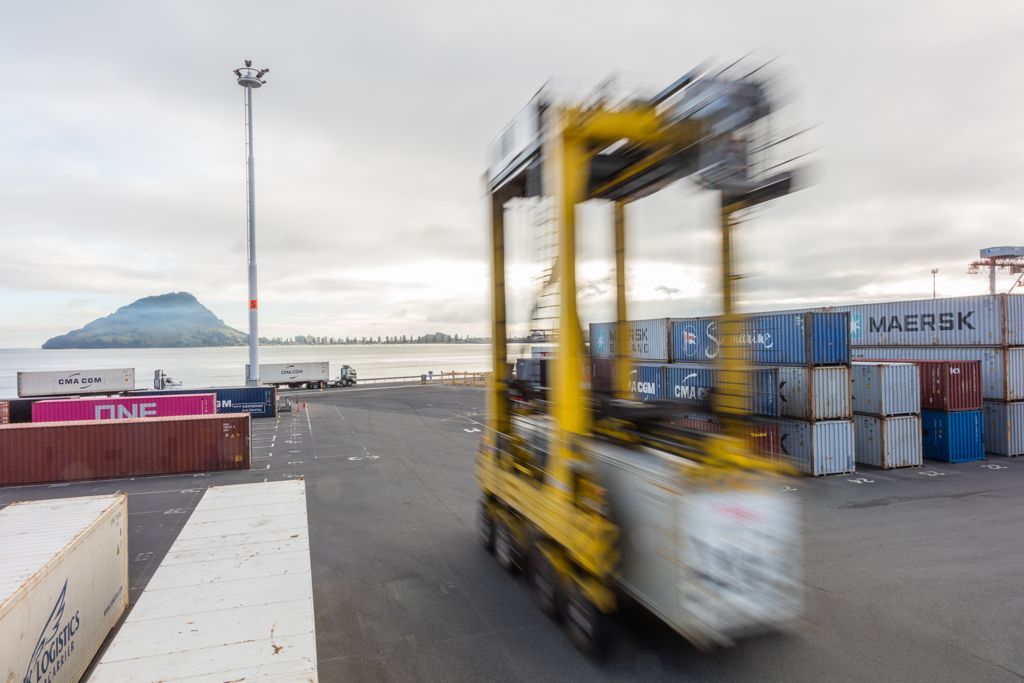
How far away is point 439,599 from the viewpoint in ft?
28.2

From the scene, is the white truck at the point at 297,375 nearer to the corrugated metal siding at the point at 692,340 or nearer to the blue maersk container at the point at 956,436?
the corrugated metal siding at the point at 692,340

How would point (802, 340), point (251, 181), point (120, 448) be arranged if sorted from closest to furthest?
point (802, 340)
point (120, 448)
point (251, 181)

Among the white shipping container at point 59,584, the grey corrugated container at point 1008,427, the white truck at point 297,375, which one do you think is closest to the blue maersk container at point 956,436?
the grey corrugated container at point 1008,427

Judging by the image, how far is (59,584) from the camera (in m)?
6.02

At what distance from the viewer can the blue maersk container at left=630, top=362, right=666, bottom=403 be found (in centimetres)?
1987

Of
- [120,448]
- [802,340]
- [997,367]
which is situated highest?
[802,340]

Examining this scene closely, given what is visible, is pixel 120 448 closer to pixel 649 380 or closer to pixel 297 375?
pixel 649 380

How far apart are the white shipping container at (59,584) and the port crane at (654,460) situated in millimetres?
5424

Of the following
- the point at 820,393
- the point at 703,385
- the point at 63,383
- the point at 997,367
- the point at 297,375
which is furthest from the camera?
the point at 297,375

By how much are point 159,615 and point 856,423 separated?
20307 millimetres

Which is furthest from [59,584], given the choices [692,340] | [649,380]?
[692,340]

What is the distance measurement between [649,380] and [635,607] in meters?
13.4

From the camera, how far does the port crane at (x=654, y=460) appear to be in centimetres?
534

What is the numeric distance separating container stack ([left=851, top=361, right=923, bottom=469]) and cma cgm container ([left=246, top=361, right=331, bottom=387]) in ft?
170
